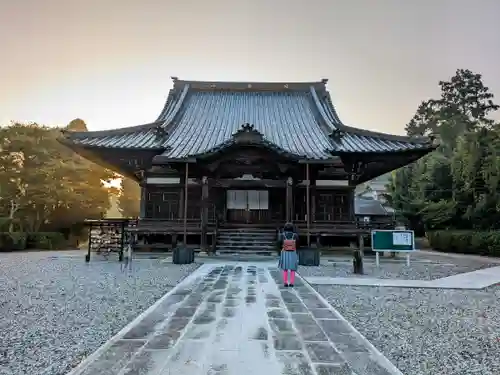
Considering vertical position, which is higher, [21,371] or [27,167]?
[27,167]

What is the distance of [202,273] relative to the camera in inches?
373

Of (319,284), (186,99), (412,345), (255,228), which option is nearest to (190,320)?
(412,345)

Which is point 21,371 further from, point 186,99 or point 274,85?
point 274,85

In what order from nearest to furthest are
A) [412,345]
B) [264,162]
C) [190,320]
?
[412,345], [190,320], [264,162]

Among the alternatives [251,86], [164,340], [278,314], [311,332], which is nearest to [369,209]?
[251,86]

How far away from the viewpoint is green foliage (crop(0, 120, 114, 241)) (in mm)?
19438

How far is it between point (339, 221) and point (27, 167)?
17554 mm

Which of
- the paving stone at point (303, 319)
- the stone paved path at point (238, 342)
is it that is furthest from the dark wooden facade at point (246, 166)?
the paving stone at point (303, 319)

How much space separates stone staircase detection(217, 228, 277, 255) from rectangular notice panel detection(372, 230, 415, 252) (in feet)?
13.8

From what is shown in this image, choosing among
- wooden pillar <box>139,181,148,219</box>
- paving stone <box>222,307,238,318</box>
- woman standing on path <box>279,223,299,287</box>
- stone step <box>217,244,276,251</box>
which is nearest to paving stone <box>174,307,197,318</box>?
paving stone <box>222,307,238,318</box>

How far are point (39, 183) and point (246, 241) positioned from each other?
12.9 m

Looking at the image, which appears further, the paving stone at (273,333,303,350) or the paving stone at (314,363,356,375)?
the paving stone at (273,333,303,350)

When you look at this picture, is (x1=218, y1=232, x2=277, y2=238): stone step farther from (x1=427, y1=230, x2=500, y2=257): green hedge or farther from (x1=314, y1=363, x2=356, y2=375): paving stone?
(x1=314, y1=363, x2=356, y2=375): paving stone

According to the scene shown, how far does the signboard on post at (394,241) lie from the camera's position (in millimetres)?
11016
